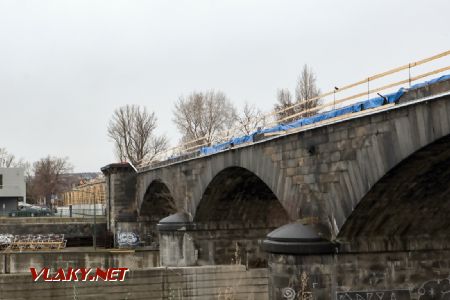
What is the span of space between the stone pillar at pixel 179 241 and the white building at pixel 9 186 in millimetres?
47509

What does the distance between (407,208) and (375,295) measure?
2.71m

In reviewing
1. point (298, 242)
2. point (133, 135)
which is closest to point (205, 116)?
point (133, 135)

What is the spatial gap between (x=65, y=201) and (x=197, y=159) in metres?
79.7

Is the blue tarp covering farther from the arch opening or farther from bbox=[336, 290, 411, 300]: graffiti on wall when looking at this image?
the arch opening

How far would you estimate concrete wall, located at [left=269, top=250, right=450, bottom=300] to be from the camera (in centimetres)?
1476

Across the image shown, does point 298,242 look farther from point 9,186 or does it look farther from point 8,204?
point 8,204

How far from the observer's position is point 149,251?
3494 centimetres

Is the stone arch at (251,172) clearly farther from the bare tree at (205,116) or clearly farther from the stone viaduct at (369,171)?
the bare tree at (205,116)

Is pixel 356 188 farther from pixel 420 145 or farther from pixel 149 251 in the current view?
pixel 149 251

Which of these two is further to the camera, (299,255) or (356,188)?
(299,255)

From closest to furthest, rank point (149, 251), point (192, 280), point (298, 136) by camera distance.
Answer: point (298, 136) → point (192, 280) → point (149, 251)

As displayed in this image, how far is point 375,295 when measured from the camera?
1499 centimetres

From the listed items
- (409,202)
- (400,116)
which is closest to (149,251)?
(409,202)

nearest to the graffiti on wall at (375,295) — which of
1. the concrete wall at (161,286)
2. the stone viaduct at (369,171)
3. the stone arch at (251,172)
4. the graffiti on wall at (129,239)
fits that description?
the stone viaduct at (369,171)
